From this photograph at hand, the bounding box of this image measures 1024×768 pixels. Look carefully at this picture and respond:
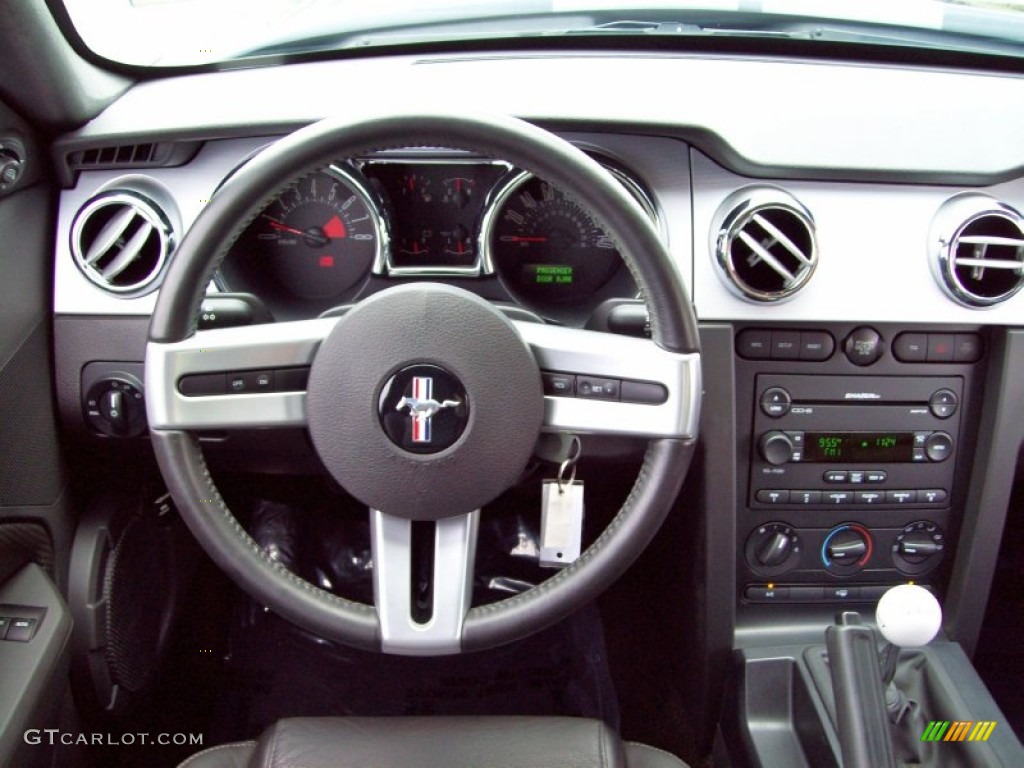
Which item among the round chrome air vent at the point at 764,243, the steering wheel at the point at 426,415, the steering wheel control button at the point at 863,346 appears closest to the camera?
the steering wheel at the point at 426,415

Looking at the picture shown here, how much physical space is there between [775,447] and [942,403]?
0.29 m

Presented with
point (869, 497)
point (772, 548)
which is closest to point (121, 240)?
point (772, 548)

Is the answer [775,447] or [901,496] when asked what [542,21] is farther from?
[901,496]

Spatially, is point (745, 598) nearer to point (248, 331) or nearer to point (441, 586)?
point (441, 586)

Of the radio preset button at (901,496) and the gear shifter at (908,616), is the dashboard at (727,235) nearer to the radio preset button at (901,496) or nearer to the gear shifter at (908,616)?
the radio preset button at (901,496)

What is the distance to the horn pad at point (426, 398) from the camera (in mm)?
984

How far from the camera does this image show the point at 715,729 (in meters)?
1.52

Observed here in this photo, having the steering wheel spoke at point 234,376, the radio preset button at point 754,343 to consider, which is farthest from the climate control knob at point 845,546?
the steering wheel spoke at point 234,376

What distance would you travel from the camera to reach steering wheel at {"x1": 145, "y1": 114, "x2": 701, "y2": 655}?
0.98 m

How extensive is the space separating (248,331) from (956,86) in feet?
3.70

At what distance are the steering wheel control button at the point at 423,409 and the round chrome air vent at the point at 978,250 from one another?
798 millimetres

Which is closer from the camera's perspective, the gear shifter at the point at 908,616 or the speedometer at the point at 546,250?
the gear shifter at the point at 908,616

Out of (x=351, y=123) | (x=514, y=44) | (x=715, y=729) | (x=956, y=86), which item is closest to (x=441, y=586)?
(x=351, y=123)

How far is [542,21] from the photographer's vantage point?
149 centimetres
